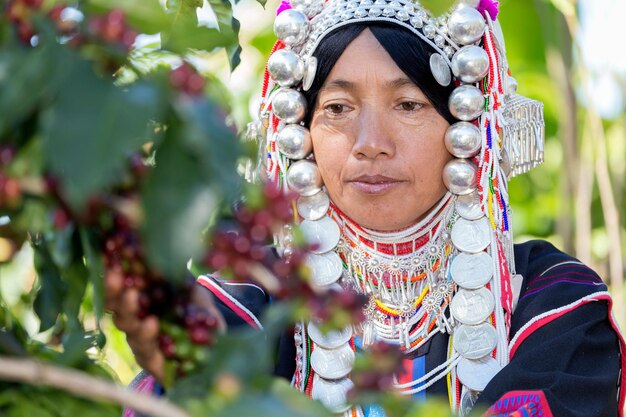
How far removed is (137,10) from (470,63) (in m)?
1.37

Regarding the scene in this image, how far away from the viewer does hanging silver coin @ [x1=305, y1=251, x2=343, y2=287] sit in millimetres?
2217

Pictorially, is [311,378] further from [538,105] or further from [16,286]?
[16,286]

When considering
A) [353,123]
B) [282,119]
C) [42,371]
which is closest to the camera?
[42,371]

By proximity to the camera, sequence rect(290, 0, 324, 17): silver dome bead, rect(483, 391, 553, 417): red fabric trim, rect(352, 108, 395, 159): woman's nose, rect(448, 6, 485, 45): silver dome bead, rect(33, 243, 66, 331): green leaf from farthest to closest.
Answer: rect(290, 0, 324, 17): silver dome bead → rect(448, 6, 485, 45): silver dome bead → rect(352, 108, 395, 159): woman's nose → rect(483, 391, 553, 417): red fabric trim → rect(33, 243, 66, 331): green leaf

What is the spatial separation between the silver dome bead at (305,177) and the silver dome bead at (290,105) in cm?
10

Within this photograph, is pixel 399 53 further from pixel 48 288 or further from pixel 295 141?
pixel 48 288

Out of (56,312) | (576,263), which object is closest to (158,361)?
(56,312)

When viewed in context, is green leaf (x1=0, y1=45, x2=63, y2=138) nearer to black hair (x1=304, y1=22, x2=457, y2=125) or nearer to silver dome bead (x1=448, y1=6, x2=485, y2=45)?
black hair (x1=304, y1=22, x2=457, y2=125)

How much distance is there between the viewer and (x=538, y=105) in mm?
2354

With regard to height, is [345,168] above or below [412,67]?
below

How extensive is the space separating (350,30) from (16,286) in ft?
5.25

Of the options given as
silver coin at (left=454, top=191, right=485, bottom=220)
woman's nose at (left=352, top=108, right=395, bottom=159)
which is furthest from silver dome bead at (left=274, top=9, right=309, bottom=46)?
silver coin at (left=454, top=191, right=485, bottom=220)

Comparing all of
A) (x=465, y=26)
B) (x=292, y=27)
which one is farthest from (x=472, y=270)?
(x=292, y=27)

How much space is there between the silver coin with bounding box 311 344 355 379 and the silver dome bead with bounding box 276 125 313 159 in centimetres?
43
